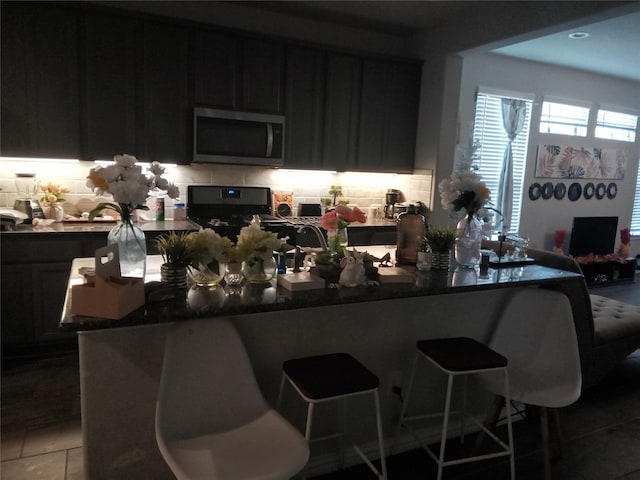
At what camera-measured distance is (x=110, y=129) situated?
3.55 meters

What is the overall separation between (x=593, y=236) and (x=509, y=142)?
2002 millimetres

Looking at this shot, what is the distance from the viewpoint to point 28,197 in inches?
141

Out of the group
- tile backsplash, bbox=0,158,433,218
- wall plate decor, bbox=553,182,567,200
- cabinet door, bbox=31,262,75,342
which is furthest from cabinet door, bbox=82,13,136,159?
wall plate decor, bbox=553,182,567,200

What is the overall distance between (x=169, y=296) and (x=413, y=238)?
50.3 inches

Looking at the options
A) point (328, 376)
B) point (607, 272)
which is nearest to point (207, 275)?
point (328, 376)

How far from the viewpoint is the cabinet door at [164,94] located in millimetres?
3598

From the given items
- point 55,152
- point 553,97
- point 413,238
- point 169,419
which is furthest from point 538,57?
point 169,419

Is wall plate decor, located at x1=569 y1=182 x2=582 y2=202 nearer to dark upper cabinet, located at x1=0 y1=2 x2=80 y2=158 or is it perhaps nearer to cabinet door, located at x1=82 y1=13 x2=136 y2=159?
cabinet door, located at x1=82 y1=13 x2=136 y2=159

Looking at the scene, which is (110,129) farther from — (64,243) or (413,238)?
(413,238)

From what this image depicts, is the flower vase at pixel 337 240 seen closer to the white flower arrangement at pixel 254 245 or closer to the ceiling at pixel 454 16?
the white flower arrangement at pixel 254 245

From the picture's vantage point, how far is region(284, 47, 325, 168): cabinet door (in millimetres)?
4121

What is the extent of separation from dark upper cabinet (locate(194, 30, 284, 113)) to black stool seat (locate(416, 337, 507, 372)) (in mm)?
2662

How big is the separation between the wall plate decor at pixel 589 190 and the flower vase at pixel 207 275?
6090mm

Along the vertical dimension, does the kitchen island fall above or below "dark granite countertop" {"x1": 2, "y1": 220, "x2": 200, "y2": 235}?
below
